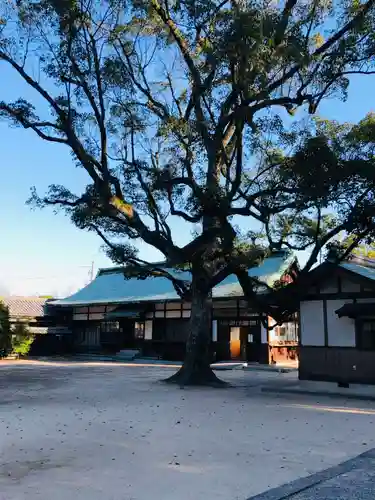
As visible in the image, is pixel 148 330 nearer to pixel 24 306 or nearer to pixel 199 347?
pixel 24 306

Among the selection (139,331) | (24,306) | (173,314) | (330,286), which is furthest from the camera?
(24,306)

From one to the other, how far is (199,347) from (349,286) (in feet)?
15.8

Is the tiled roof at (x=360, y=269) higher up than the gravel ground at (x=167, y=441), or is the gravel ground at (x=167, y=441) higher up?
the tiled roof at (x=360, y=269)

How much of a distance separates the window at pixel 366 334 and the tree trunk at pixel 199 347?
4209 mm

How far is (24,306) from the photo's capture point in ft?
102

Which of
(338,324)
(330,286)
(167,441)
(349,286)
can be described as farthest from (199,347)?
(167,441)

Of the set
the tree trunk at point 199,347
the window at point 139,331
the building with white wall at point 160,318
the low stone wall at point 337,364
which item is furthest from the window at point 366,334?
the window at point 139,331

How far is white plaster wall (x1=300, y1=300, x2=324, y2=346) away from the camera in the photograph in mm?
→ 14609

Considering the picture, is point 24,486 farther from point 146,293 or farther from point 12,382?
point 146,293

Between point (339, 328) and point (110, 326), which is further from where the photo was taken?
point (110, 326)

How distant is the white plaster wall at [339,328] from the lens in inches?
546

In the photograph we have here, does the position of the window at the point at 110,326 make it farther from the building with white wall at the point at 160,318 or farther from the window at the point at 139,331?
the window at the point at 139,331

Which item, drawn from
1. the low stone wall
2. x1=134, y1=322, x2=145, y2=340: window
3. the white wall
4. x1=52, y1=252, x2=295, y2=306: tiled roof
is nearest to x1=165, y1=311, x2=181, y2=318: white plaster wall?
x1=52, y1=252, x2=295, y2=306: tiled roof

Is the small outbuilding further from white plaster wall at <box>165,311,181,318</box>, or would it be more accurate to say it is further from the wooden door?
white plaster wall at <box>165,311,181,318</box>
